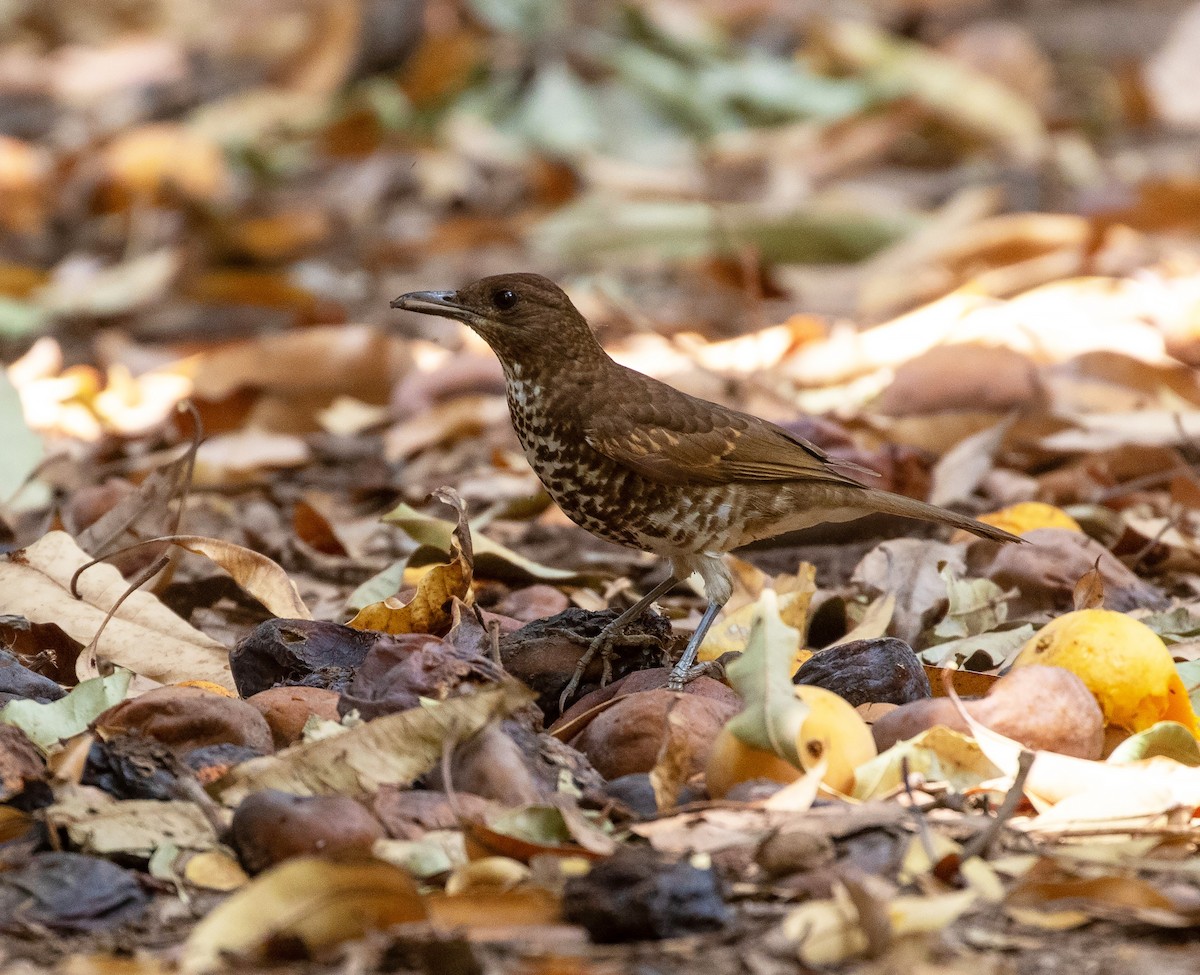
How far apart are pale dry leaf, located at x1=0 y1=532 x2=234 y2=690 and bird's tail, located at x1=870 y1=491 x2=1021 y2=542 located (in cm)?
170

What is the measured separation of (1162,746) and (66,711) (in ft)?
6.77

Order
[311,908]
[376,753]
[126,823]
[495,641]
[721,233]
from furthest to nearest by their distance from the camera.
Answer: [721,233] < [495,641] < [376,753] < [126,823] < [311,908]

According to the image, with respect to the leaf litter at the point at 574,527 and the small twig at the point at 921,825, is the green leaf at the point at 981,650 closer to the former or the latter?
the leaf litter at the point at 574,527

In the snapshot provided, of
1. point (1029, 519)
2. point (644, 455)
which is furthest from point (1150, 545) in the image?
point (644, 455)

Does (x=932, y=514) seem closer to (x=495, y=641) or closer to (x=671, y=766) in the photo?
(x=495, y=641)

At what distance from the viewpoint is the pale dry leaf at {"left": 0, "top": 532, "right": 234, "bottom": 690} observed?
3.86 m

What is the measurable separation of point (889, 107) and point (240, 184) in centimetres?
429

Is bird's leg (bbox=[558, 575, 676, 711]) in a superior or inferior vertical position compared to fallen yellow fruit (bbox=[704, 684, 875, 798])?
inferior

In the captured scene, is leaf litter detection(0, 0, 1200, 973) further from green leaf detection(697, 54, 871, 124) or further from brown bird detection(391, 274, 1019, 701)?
brown bird detection(391, 274, 1019, 701)

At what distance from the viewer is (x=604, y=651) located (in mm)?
3646

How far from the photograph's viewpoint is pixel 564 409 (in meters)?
4.23

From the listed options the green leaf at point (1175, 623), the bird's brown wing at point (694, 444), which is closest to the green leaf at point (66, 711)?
the bird's brown wing at point (694, 444)

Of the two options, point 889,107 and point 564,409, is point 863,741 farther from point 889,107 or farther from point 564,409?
point 889,107

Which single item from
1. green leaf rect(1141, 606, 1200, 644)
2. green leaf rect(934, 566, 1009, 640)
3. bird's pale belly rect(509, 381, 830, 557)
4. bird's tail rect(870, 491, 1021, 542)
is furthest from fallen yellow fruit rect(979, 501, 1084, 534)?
bird's pale belly rect(509, 381, 830, 557)
